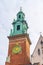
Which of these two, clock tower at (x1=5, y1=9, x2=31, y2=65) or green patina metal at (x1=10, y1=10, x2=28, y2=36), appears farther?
green patina metal at (x1=10, y1=10, x2=28, y2=36)

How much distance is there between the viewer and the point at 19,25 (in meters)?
51.4

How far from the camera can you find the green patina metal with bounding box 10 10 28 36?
4953cm

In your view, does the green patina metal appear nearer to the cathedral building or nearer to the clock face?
the clock face

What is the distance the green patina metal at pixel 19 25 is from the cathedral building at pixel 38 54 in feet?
36.6

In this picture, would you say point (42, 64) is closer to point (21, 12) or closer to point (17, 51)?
point (17, 51)

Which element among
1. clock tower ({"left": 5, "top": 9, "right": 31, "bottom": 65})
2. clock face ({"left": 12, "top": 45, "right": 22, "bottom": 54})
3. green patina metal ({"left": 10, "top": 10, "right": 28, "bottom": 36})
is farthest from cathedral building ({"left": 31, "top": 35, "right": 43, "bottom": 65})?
green patina metal ({"left": 10, "top": 10, "right": 28, "bottom": 36})

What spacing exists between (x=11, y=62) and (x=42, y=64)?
10355mm

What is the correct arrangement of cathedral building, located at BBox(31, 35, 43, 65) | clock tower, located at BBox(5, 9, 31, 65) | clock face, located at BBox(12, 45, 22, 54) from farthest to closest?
clock face, located at BBox(12, 45, 22, 54) < clock tower, located at BBox(5, 9, 31, 65) < cathedral building, located at BBox(31, 35, 43, 65)

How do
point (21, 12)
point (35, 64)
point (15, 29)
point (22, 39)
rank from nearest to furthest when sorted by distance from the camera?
point (35, 64) → point (22, 39) → point (15, 29) → point (21, 12)

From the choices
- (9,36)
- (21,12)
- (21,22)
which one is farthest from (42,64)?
(21,12)

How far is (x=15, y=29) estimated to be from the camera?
166 feet

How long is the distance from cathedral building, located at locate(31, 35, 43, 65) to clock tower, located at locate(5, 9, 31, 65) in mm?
5645

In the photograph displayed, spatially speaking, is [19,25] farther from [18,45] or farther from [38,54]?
[38,54]

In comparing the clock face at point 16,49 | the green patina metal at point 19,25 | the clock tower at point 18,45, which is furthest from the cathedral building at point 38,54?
the green patina metal at point 19,25
